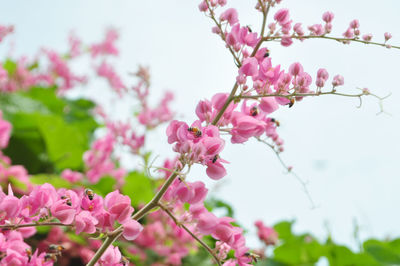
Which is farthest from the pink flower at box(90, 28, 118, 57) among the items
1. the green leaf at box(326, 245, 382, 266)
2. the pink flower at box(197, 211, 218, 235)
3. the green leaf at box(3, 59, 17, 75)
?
the pink flower at box(197, 211, 218, 235)

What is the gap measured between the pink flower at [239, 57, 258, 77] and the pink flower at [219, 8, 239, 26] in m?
0.11

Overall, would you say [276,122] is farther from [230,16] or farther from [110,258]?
[110,258]

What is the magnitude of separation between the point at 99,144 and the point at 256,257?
120 centimetres

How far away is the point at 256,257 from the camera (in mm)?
490

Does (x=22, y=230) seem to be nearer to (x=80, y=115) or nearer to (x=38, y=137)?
(x=38, y=137)

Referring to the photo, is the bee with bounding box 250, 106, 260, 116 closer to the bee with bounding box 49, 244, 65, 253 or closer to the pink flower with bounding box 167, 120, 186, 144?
the pink flower with bounding box 167, 120, 186, 144

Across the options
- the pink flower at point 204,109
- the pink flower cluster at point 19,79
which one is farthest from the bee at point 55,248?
the pink flower cluster at point 19,79

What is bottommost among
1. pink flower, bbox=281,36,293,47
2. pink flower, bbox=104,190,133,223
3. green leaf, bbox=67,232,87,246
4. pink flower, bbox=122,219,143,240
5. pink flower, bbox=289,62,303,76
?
green leaf, bbox=67,232,87,246

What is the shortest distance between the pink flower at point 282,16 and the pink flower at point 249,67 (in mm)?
115

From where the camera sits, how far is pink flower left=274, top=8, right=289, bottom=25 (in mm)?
576

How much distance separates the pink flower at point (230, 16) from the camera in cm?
58

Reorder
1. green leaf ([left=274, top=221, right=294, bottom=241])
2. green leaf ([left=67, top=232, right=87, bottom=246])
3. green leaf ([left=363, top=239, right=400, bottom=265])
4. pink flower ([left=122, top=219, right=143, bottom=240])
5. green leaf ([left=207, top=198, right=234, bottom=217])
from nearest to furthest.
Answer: pink flower ([left=122, top=219, right=143, bottom=240]) < green leaf ([left=67, top=232, right=87, bottom=246]) < green leaf ([left=363, top=239, right=400, bottom=265]) < green leaf ([left=274, top=221, right=294, bottom=241]) < green leaf ([left=207, top=198, right=234, bottom=217])

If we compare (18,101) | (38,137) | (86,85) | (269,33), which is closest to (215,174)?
(269,33)

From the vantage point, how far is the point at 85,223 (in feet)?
1.52
